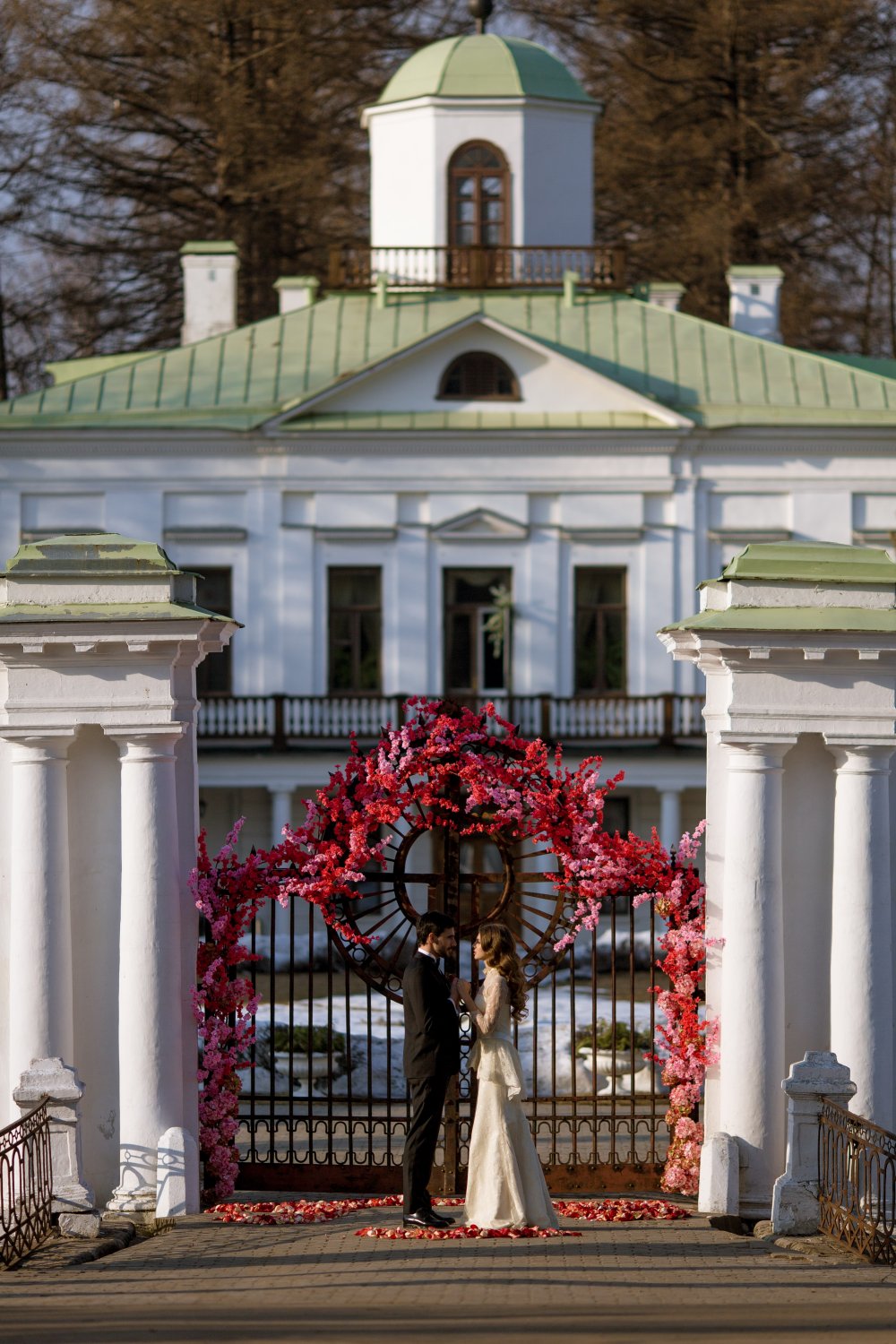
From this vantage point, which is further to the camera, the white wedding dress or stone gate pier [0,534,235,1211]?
stone gate pier [0,534,235,1211]

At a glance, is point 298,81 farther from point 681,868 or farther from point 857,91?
point 681,868

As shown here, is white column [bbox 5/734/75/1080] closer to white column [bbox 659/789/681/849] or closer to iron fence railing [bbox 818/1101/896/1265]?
iron fence railing [bbox 818/1101/896/1265]

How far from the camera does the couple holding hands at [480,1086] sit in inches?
411

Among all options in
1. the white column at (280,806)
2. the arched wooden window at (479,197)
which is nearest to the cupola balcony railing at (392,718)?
the white column at (280,806)

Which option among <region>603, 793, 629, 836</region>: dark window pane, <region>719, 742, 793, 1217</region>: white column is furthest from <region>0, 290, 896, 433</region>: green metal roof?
<region>719, 742, 793, 1217</region>: white column

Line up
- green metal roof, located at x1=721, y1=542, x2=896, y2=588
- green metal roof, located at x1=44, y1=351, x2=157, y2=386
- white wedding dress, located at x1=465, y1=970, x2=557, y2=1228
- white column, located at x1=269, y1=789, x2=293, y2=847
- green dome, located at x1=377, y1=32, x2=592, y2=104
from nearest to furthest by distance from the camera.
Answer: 1. white wedding dress, located at x1=465, y1=970, x2=557, y2=1228
2. green metal roof, located at x1=721, y1=542, x2=896, y2=588
3. white column, located at x1=269, y1=789, x2=293, y2=847
4. green metal roof, located at x1=44, y1=351, x2=157, y2=386
5. green dome, located at x1=377, y1=32, x2=592, y2=104

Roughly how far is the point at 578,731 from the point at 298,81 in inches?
641

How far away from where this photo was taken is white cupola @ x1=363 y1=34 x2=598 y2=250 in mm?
33844

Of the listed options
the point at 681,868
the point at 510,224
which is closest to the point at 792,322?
the point at 510,224

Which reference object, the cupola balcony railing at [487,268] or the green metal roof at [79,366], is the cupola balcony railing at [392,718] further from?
the cupola balcony railing at [487,268]

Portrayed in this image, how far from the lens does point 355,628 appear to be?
102ft

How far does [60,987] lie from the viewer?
37.0 feet

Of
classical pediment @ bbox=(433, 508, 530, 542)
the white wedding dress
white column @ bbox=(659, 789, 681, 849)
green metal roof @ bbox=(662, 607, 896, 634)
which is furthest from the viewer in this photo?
classical pediment @ bbox=(433, 508, 530, 542)

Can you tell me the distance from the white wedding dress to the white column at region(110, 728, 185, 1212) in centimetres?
162
